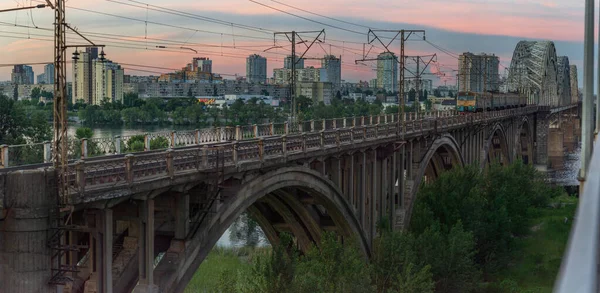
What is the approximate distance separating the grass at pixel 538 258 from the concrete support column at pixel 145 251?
2395cm

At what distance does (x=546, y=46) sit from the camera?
144 meters

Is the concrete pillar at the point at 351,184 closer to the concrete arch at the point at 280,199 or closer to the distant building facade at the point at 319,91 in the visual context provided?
the concrete arch at the point at 280,199

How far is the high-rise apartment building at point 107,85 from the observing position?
63.4 m

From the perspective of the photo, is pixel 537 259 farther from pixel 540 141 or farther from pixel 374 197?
pixel 540 141

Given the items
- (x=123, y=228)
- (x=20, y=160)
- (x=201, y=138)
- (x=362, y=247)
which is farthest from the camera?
(x=362, y=247)

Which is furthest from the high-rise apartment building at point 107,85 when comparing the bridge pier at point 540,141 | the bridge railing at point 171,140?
the bridge pier at point 540,141

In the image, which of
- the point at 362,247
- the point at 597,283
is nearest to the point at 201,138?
the point at 362,247

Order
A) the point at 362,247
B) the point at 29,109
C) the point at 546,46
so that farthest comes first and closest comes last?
the point at 546,46, the point at 29,109, the point at 362,247

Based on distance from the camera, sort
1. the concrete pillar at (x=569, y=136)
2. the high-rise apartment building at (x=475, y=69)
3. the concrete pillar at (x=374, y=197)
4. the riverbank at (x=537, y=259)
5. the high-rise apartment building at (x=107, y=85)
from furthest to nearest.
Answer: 1. the concrete pillar at (x=569, y=136)
2. the high-rise apartment building at (x=475, y=69)
3. the high-rise apartment building at (x=107, y=85)
4. the riverbank at (x=537, y=259)
5. the concrete pillar at (x=374, y=197)

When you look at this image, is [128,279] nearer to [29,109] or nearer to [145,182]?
[145,182]

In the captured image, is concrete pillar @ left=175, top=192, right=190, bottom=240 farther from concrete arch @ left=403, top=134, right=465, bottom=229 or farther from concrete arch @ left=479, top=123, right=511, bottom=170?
concrete arch @ left=479, top=123, right=511, bottom=170

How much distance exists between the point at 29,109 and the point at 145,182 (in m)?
59.7

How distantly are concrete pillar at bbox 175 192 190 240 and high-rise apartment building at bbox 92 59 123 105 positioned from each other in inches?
1777

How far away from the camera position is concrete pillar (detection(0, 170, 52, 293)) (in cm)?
1344
